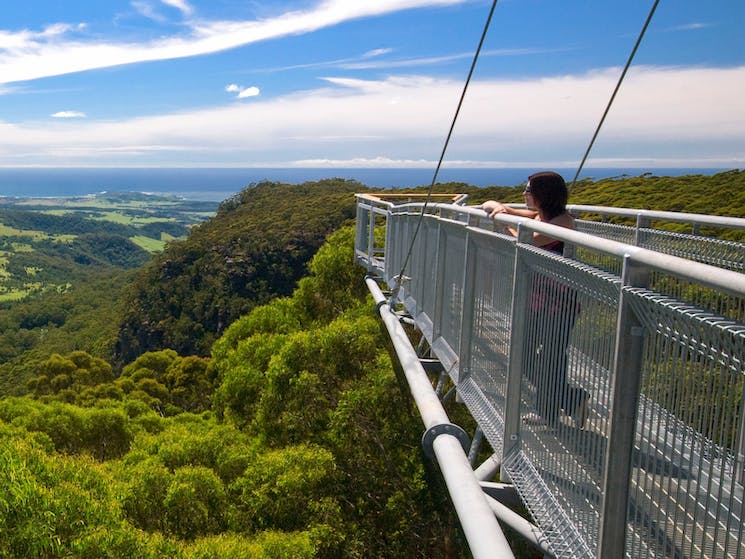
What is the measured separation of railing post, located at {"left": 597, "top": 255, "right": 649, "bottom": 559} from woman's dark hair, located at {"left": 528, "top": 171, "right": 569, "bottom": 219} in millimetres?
2134

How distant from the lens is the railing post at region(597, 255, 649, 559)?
199 cm

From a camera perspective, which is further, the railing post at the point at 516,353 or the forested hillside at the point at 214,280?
the forested hillside at the point at 214,280

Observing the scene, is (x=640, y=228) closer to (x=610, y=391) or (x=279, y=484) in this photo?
(x=610, y=391)

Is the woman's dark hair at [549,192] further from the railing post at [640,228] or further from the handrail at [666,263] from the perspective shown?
the railing post at [640,228]

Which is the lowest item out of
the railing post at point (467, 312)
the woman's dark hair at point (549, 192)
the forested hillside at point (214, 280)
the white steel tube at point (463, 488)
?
the forested hillside at point (214, 280)

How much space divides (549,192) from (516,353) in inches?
45.6

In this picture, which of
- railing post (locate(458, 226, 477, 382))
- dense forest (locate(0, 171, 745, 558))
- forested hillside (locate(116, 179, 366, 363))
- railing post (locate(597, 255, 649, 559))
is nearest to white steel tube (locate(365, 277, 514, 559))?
railing post (locate(458, 226, 477, 382))

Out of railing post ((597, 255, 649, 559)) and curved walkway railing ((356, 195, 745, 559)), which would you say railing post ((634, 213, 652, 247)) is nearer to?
curved walkway railing ((356, 195, 745, 559))

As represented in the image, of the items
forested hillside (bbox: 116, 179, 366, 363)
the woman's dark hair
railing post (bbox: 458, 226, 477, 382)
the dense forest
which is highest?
the woman's dark hair

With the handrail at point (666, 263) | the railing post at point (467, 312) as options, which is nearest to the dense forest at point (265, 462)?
the railing post at point (467, 312)

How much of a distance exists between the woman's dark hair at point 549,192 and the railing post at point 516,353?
82 cm

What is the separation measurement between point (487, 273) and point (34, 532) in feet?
16.6

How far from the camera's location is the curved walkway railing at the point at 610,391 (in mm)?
1642

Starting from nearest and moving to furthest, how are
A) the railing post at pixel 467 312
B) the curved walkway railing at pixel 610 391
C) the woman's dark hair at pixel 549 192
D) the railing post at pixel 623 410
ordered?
the curved walkway railing at pixel 610 391, the railing post at pixel 623 410, the woman's dark hair at pixel 549 192, the railing post at pixel 467 312
